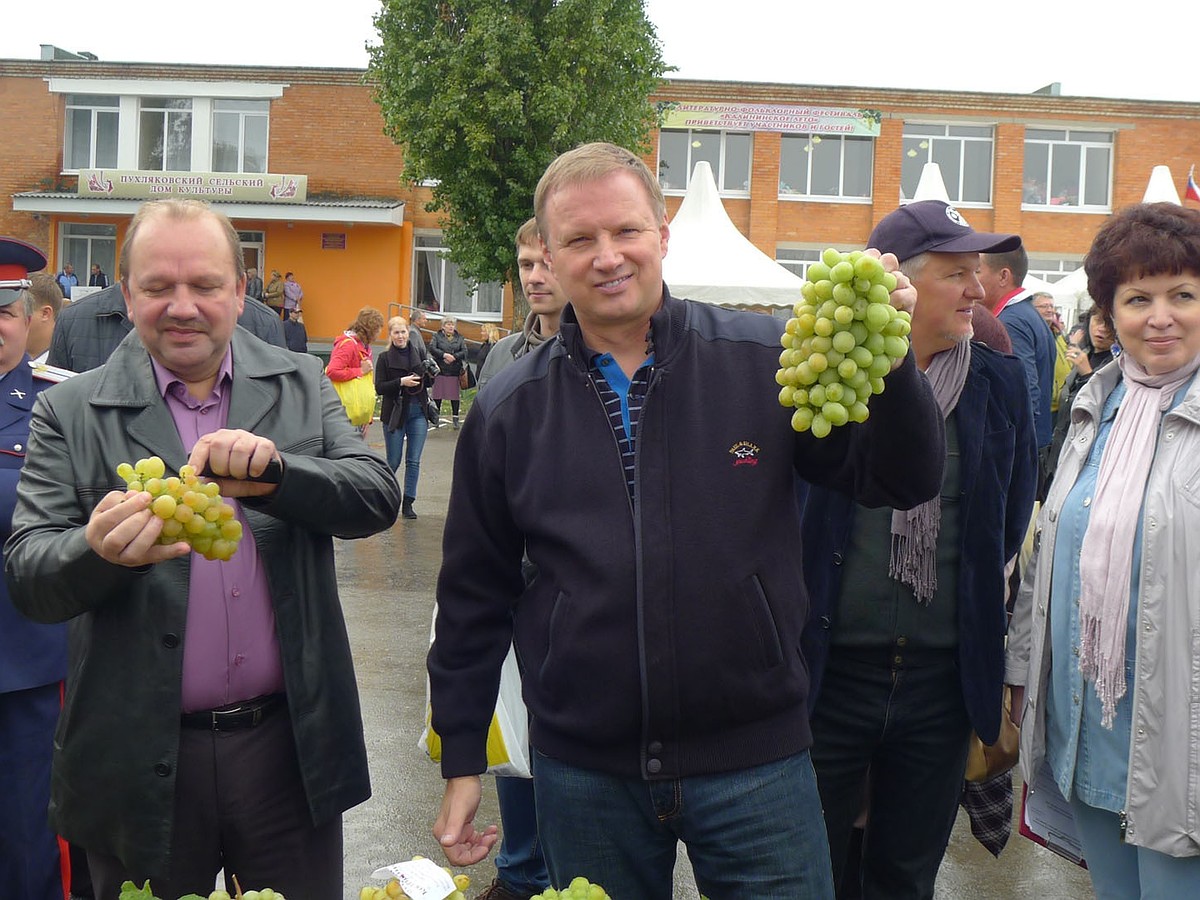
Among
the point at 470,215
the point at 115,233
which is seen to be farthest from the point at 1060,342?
the point at 115,233

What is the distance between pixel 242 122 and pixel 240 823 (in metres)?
31.3

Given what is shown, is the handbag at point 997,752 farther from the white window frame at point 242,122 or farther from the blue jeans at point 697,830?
the white window frame at point 242,122

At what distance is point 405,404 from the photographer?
472 inches

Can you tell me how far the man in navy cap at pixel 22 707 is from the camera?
3.27 meters

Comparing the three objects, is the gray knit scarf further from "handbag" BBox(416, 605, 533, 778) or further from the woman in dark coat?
the woman in dark coat

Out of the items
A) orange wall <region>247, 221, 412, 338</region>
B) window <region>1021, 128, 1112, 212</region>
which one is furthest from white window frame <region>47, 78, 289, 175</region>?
window <region>1021, 128, 1112, 212</region>

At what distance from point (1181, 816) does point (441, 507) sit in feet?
34.7

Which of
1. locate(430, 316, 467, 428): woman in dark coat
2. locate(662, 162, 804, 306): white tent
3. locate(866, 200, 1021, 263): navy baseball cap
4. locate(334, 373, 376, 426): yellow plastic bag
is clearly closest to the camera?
locate(866, 200, 1021, 263): navy baseball cap

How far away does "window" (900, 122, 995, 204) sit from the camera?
3088 cm

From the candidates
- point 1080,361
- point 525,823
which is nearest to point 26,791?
point 525,823

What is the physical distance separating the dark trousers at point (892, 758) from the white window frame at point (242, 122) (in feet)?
100

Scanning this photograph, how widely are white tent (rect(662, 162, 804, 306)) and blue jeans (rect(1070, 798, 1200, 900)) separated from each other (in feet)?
31.7

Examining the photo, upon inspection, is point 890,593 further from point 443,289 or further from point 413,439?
point 443,289

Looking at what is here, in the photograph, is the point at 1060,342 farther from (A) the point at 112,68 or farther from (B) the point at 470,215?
(A) the point at 112,68
